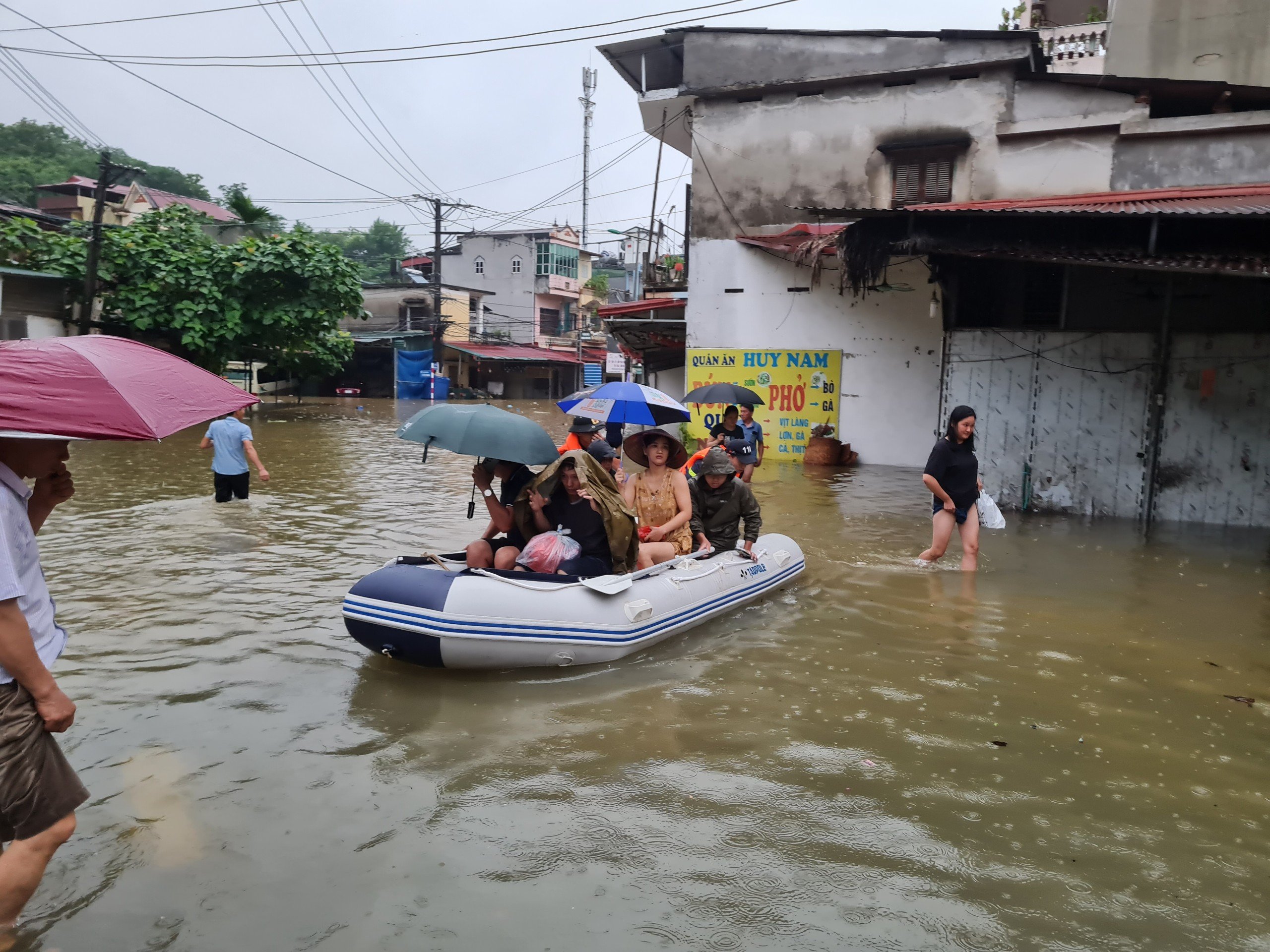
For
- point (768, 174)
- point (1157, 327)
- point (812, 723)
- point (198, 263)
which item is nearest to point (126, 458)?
point (198, 263)

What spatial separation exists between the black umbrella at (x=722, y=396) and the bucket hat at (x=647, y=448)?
346 centimetres

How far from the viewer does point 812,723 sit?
496cm

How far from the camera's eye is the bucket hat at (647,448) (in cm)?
691

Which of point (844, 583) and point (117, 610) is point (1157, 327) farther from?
point (117, 610)

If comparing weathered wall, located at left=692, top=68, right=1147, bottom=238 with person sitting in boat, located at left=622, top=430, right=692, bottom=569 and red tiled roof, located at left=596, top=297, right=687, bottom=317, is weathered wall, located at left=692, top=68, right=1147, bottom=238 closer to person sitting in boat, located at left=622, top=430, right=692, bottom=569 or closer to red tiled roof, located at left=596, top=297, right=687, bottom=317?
red tiled roof, located at left=596, top=297, right=687, bottom=317

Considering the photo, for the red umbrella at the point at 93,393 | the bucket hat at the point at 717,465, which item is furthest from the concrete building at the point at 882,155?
the red umbrella at the point at 93,393

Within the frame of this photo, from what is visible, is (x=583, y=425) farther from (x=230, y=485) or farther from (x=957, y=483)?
(x=230, y=485)

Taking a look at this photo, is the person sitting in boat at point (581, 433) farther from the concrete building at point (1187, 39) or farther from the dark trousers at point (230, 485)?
the concrete building at point (1187, 39)

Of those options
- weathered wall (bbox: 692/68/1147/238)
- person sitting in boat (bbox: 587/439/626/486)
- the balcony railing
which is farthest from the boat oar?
→ the balcony railing

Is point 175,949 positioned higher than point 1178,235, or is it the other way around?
point 1178,235

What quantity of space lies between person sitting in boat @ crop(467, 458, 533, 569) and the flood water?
837 mm

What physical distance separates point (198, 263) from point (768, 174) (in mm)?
16228

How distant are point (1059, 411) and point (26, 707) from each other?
12.3 metres

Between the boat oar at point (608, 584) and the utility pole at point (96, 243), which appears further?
the utility pole at point (96, 243)
